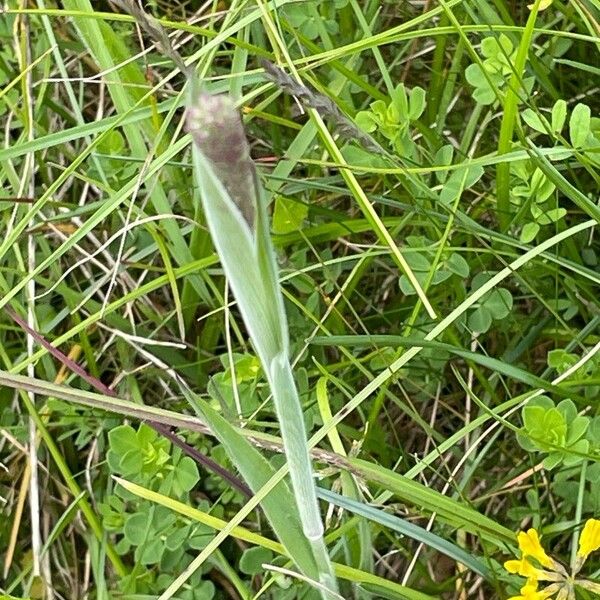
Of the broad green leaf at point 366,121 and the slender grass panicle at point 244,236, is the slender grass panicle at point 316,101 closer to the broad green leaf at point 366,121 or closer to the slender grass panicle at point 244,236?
the broad green leaf at point 366,121

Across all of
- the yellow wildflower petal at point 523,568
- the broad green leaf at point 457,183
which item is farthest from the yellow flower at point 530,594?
the broad green leaf at point 457,183

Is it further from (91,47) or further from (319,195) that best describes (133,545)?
(91,47)

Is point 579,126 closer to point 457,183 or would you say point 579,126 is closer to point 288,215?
point 457,183

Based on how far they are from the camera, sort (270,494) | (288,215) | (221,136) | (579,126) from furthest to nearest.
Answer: (288,215), (579,126), (270,494), (221,136)

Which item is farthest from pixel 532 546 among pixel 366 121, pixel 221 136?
pixel 221 136

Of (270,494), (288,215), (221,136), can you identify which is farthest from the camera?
(288,215)

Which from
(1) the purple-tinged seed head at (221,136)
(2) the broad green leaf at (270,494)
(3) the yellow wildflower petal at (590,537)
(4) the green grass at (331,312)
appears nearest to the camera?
(1) the purple-tinged seed head at (221,136)

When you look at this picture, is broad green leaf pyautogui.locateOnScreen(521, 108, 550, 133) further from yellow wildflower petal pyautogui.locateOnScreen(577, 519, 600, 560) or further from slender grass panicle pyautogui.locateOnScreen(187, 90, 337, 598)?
slender grass panicle pyautogui.locateOnScreen(187, 90, 337, 598)

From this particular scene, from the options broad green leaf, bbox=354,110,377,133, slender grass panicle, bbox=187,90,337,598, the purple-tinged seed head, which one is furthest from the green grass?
the purple-tinged seed head
